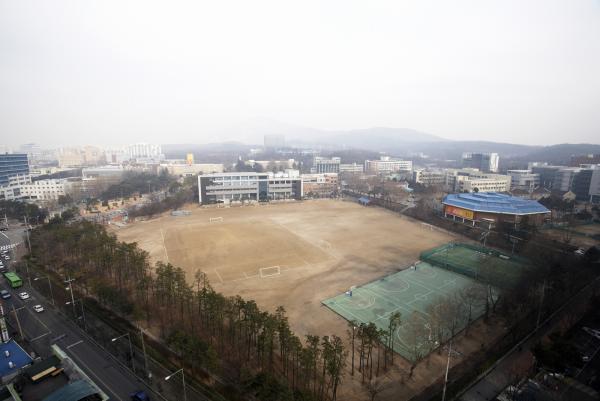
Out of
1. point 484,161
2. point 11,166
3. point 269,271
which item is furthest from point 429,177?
point 11,166

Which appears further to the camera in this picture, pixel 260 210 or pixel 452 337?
pixel 260 210

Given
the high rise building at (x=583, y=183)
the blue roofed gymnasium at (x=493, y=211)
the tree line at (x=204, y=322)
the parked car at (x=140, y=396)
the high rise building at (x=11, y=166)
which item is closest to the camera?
the parked car at (x=140, y=396)

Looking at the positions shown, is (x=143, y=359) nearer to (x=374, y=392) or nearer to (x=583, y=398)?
(x=374, y=392)

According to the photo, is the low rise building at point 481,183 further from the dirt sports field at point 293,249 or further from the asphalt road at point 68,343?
the asphalt road at point 68,343

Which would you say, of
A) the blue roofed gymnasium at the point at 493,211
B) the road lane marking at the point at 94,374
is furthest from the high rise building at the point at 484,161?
the road lane marking at the point at 94,374

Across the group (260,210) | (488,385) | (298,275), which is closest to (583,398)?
(488,385)
